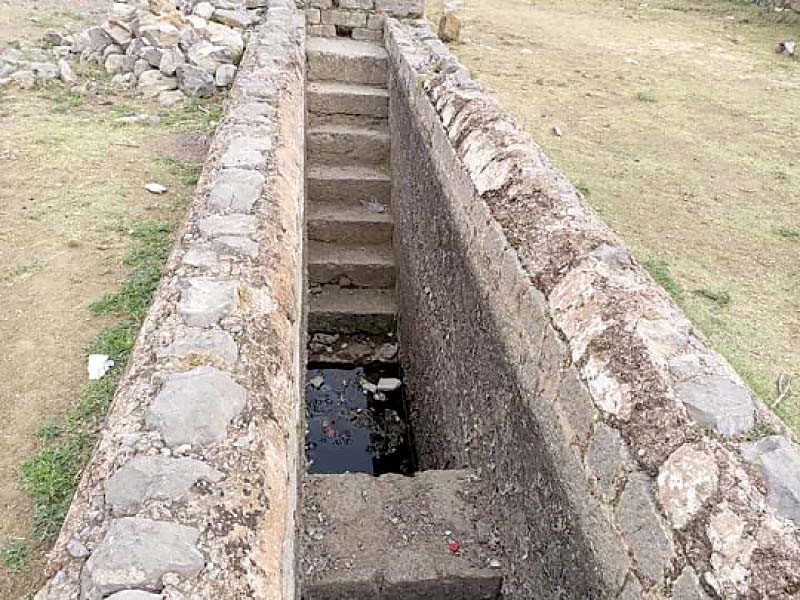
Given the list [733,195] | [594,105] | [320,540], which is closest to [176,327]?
[320,540]

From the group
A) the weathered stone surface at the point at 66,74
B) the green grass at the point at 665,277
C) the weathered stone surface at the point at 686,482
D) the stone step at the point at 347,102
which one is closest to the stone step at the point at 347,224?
the stone step at the point at 347,102

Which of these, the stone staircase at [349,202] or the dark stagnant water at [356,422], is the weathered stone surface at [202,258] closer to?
the dark stagnant water at [356,422]

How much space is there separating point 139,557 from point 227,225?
168 centimetres

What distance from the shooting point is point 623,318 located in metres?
2.37

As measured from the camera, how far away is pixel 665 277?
5504 millimetres

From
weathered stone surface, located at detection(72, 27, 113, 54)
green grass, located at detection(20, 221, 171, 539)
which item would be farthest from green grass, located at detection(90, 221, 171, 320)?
weathered stone surface, located at detection(72, 27, 113, 54)

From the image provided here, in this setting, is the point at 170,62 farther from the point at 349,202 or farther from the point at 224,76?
the point at 349,202

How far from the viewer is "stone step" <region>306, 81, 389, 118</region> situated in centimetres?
690

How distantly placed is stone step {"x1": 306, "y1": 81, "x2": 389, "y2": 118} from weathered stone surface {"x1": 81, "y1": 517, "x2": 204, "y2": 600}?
5711 mm

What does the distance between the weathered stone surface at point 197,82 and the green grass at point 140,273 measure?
12.1 ft

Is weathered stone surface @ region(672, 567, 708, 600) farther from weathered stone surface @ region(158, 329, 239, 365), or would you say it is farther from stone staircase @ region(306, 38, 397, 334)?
stone staircase @ region(306, 38, 397, 334)

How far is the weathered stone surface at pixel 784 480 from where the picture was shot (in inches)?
68.0

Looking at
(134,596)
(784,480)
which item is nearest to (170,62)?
(134,596)

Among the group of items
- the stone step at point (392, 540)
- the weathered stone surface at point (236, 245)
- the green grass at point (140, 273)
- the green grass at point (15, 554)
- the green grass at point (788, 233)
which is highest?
the weathered stone surface at point (236, 245)
